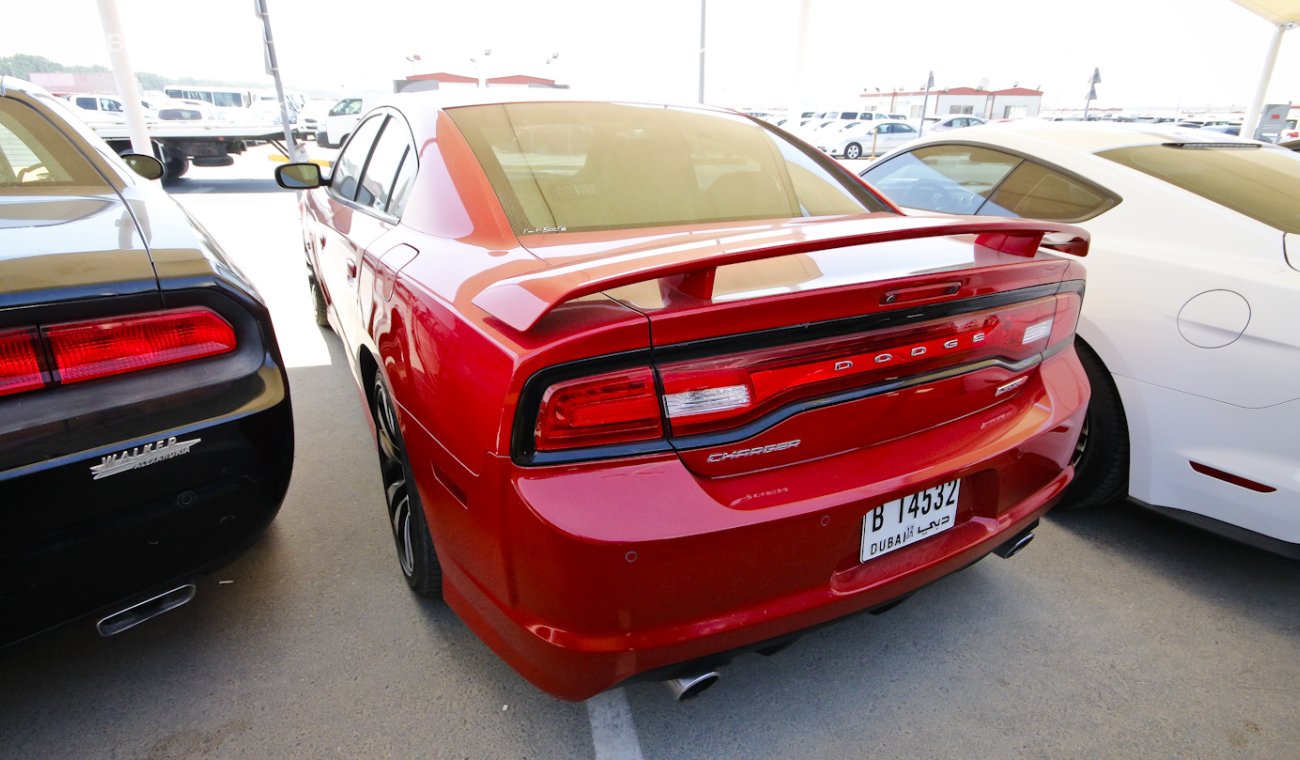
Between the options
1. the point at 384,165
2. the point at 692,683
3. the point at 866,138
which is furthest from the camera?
the point at 866,138

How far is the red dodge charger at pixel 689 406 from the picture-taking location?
1.23 m

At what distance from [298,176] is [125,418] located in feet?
6.99

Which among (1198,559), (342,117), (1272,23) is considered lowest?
(1198,559)

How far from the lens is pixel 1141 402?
2314mm

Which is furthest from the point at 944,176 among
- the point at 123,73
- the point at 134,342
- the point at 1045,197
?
the point at 123,73

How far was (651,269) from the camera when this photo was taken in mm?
1211

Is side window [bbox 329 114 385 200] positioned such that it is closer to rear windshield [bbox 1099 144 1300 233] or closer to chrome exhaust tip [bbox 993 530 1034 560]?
chrome exhaust tip [bbox 993 530 1034 560]

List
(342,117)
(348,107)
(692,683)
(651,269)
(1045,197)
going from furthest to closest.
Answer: (348,107)
(342,117)
(1045,197)
(692,683)
(651,269)

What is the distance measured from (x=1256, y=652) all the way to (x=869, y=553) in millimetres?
1495

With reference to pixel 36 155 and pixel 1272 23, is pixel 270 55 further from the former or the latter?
pixel 1272 23

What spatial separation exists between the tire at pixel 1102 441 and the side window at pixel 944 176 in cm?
102

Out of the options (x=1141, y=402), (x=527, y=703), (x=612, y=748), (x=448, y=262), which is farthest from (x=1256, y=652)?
(x=448, y=262)

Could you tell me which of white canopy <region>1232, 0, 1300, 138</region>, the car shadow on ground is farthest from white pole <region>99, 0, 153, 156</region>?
white canopy <region>1232, 0, 1300, 138</region>

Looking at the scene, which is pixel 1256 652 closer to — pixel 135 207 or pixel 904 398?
pixel 904 398
